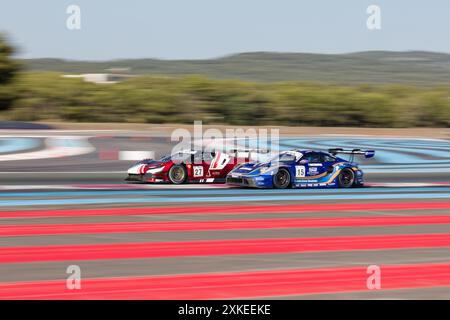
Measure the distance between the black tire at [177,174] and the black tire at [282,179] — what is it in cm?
231

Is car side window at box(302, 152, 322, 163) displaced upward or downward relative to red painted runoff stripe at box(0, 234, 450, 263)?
upward

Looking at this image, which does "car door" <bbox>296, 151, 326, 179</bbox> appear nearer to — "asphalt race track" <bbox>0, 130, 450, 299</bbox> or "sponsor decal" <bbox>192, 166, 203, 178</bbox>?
"asphalt race track" <bbox>0, 130, 450, 299</bbox>

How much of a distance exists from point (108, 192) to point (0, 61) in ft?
118

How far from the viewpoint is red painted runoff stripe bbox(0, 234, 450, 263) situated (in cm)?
952

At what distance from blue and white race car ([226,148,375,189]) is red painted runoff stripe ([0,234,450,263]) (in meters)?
6.13

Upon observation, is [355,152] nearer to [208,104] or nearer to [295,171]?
[295,171]

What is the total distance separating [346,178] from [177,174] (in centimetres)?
399

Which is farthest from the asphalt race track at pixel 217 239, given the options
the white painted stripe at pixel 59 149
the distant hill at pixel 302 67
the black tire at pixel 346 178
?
the distant hill at pixel 302 67

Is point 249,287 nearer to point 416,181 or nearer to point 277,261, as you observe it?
point 277,261

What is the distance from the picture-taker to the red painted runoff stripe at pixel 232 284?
24.8 feet

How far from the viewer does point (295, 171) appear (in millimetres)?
17469

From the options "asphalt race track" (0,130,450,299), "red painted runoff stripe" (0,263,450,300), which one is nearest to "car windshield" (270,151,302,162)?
"asphalt race track" (0,130,450,299)

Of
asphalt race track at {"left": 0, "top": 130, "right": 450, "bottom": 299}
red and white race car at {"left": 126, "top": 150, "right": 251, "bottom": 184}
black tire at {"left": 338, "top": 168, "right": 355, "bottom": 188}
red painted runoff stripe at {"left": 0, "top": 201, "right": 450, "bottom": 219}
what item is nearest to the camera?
asphalt race track at {"left": 0, "top": 130, "right": 450, "bottom": 299}

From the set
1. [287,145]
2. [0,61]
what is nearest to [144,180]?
[287,145]
